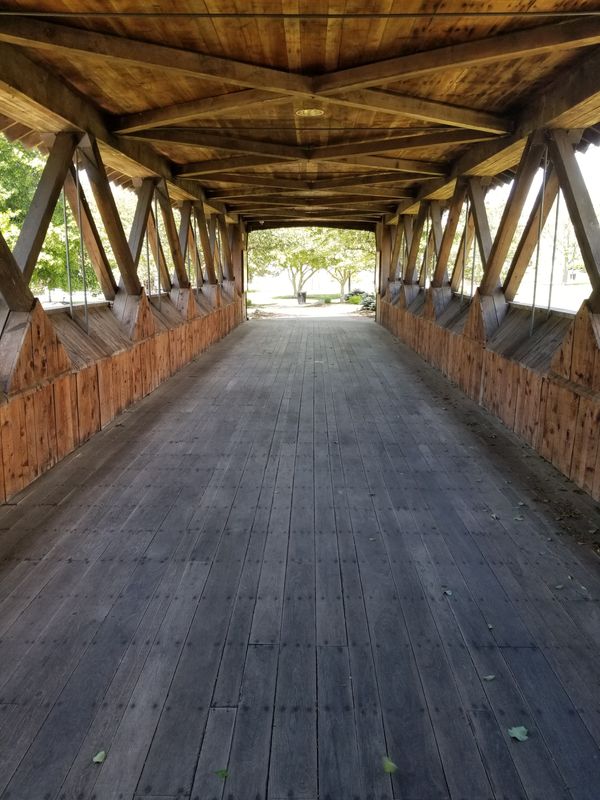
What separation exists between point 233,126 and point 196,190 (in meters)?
4.72

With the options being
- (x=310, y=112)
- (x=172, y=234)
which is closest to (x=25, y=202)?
(x=172, y=234)

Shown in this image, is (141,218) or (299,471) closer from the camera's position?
(299,471)

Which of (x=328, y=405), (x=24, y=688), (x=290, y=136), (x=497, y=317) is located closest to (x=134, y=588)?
(x=24, y=688)

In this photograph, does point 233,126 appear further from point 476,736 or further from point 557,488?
point 476,736

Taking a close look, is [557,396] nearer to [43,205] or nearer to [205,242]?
[43,205]

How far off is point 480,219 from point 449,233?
1516mm

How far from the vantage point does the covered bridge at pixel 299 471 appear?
7.55 ft

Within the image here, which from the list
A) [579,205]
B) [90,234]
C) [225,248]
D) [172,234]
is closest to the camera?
[579,205]

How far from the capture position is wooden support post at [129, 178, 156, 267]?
8492mm

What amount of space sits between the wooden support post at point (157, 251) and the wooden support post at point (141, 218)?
Result: 0.19 meters

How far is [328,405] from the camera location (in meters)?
7.79

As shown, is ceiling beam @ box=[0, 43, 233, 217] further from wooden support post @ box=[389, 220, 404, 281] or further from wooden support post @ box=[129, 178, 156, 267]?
wooden support post @ box=[389, 220, 404, 281]

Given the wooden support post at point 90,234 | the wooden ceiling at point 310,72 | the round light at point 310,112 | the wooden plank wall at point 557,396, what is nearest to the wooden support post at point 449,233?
Result: the wooden ceiling at point 310,72

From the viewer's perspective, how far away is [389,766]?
7.04ft
